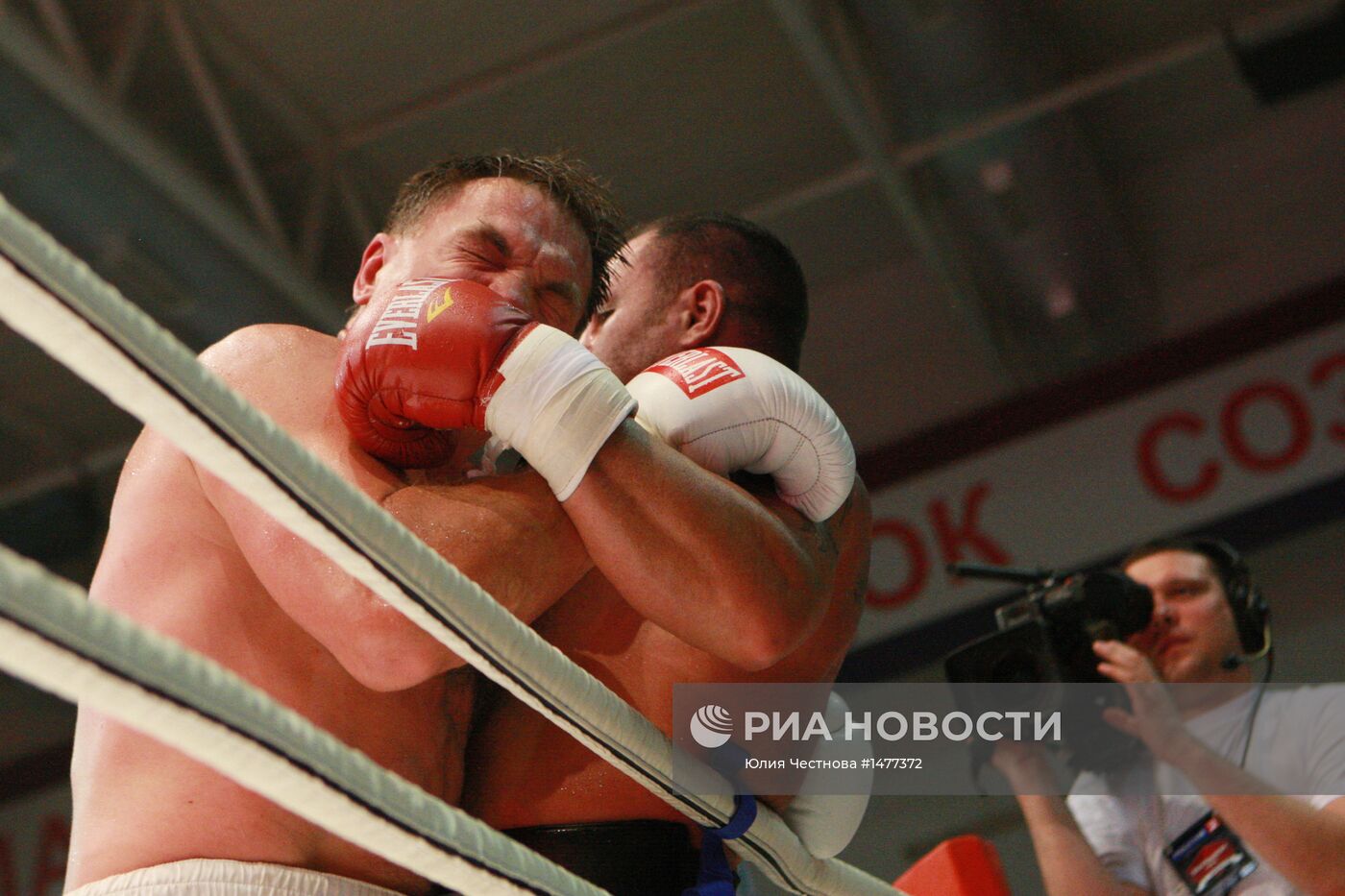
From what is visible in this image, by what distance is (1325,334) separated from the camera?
428 centimetres

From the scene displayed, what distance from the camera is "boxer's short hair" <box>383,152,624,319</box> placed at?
1245 millimetres

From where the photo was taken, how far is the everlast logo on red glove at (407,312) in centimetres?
97

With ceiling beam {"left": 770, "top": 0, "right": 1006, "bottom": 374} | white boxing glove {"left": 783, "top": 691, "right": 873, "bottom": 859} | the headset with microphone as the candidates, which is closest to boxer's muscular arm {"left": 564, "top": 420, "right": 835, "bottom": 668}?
white boxing glove {"left": 783, "top": 691, "right": 873, "bottom": 859}

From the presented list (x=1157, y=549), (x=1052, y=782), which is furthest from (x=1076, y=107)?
(x=1052, y=782)

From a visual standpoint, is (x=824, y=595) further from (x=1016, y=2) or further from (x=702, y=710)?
(x=1016, y=2)

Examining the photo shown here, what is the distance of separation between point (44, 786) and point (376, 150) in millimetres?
2908

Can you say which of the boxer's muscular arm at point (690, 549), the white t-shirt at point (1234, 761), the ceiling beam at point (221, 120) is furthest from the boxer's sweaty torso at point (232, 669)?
the ceiling beam at point (221, 120)

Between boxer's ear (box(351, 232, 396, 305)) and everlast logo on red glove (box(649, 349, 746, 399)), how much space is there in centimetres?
29

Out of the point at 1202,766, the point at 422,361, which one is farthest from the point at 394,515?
the point at 1202,766

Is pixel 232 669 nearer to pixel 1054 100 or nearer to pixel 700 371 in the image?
pixel 700 371

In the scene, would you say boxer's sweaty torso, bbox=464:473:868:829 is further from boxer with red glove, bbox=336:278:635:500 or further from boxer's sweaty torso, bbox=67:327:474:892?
boxer with red glove, bbox=336:278:635:500

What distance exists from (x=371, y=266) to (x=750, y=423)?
41 centimetres

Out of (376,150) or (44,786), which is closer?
(376,150)

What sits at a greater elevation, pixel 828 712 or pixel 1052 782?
pixel 1052 782
